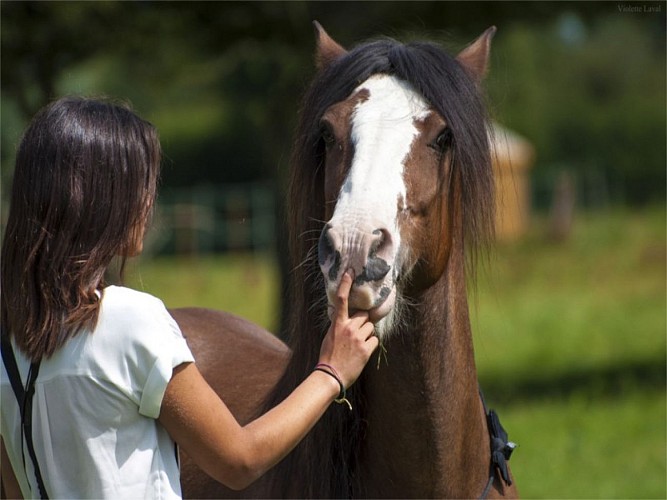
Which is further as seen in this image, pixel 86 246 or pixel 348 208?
pixel 348 208

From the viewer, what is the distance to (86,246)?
2.20m

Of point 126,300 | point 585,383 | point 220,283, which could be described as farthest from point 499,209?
point 220,283

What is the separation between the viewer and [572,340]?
13633mm

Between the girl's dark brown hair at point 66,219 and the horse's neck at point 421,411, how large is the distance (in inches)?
40.5

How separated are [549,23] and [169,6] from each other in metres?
4.26

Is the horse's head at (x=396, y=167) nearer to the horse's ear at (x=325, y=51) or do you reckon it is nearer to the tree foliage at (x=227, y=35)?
the horse's ear at (x=325, y=51)

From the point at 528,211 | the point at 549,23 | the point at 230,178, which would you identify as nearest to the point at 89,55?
the point at 549,23

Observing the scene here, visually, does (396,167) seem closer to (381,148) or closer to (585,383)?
(381,148)

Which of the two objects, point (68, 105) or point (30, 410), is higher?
point (68, 105)

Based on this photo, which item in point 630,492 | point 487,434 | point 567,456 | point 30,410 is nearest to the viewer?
point 30,410

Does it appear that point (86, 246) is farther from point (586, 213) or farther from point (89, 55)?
point (586, 213)

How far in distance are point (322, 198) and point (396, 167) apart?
37 cm

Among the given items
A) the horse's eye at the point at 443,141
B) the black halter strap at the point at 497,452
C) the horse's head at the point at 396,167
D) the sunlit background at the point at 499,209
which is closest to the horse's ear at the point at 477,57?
the horse's head at the point at 396,167

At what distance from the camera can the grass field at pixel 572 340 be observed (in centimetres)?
761
